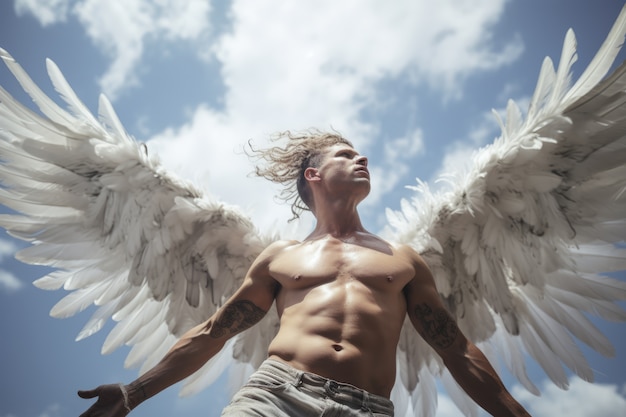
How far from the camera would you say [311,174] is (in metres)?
2.63

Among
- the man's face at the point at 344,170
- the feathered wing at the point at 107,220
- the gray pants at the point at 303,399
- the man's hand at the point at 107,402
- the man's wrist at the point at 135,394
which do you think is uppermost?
the man's face at the point at 344,170

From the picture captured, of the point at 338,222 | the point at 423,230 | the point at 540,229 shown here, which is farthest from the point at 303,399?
the point at 540,229

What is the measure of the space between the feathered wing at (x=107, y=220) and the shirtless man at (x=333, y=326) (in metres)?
0.68

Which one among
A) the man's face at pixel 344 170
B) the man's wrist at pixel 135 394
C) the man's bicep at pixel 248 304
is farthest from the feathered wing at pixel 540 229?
the man's wrist at pixel 135 394

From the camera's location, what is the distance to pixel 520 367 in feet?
10.3

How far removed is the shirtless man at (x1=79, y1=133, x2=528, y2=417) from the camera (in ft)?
5.85

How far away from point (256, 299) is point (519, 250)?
138 cm

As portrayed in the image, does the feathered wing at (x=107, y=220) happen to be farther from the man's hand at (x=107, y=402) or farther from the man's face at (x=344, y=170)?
the man's hand at (x=107, y=402)

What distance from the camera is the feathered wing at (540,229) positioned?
2.44 m

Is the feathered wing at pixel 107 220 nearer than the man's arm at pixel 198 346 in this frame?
No

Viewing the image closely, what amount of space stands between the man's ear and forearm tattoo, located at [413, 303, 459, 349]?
790mm

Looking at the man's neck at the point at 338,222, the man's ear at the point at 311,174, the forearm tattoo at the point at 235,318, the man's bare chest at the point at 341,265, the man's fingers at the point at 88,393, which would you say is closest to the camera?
the man's fingers at the point at 88,393

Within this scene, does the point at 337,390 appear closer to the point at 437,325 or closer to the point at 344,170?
the point at 437,325

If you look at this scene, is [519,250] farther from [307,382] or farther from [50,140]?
[50,140]
